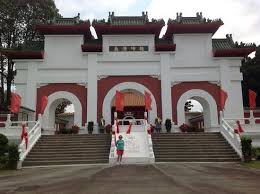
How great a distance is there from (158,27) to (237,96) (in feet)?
26.6

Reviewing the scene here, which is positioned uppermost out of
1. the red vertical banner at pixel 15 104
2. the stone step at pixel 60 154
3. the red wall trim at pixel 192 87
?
the red wall trim at pixel 192 87

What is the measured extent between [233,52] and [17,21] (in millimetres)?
19467

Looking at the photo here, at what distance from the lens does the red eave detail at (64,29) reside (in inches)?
1110

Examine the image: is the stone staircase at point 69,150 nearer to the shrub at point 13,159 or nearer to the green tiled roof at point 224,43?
the shrub at point 13,159

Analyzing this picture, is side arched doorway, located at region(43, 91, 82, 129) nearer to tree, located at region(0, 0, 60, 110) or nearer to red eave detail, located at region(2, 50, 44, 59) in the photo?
red eave detail, located at region(2, 50, 44, 59)

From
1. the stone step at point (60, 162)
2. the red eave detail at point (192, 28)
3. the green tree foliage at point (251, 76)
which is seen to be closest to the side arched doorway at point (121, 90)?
the red eave detail at point (192, 28)

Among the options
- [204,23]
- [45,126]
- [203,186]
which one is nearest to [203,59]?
[204,23]

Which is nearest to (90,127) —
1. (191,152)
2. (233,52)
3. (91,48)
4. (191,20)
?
(91,48)

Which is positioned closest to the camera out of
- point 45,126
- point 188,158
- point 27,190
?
point 27,190

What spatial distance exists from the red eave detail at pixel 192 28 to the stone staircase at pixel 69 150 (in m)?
10.8

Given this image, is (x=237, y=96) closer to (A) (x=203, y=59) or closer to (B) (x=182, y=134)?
Result: (A) (x=203, y=59)

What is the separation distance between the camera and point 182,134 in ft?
75.9

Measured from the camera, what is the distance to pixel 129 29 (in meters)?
28.5

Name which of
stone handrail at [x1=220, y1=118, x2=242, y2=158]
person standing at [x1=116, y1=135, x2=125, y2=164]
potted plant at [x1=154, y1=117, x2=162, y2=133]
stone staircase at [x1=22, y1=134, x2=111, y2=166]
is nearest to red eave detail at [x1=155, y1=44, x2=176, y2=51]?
potted plant at [x1=154, y1=117, x2=162, y2=133]
